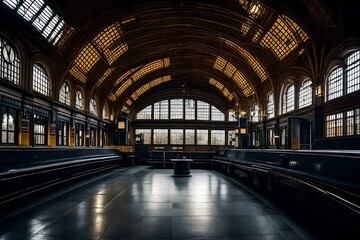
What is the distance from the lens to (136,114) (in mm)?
41250

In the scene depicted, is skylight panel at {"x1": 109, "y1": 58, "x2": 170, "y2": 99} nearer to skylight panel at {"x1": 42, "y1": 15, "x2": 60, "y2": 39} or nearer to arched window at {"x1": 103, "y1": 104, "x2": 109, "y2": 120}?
arched window at {"x1": 103, "y1": 104, "x2": 109, "y2": 120}

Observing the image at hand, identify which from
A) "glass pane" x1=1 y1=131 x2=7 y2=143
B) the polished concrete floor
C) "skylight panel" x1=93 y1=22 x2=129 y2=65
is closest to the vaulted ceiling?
"skylight panel" x1=93 y1=22 x2=129 y2=65

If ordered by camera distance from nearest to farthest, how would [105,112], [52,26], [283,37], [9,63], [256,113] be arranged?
[9,63] < [52,26] < [283,37] < [256,113] < [105,112]

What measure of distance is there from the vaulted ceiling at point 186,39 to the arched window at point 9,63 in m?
3.65

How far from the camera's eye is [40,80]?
65.2ft

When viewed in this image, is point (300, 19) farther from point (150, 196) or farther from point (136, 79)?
point (136, 79)

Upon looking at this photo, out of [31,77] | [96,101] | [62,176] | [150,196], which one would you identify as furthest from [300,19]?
[96,101]

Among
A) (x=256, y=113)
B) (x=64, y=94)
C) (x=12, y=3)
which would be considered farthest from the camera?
(x=256, y=113)

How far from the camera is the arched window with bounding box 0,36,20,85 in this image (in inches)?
597

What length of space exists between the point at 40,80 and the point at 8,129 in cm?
546

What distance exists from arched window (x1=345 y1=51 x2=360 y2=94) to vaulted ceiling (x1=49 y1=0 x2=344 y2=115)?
211cm

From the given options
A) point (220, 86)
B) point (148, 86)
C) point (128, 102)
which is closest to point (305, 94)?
point (220, 86)

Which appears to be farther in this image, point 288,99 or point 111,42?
point 288,99

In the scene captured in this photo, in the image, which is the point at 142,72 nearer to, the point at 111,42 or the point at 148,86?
the point at 148,86
